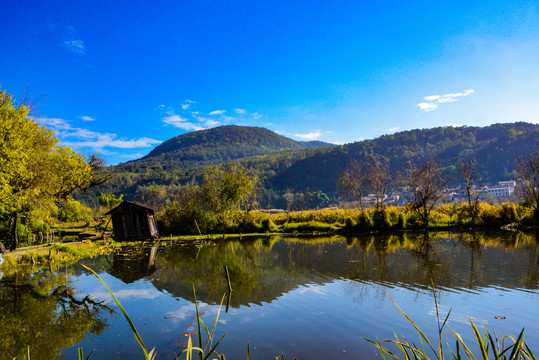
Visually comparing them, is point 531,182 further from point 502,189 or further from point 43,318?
point 502,189

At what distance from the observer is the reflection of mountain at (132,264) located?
14.8 meters

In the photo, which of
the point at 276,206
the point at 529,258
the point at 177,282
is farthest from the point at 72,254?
the point at 276,206

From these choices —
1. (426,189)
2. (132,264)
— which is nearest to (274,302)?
(132,264)

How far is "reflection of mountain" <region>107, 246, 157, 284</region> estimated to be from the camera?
48.7ft

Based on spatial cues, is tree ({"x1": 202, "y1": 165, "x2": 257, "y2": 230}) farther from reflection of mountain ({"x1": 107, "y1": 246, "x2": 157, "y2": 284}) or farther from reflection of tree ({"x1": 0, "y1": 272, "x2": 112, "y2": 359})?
reflection of tree ({"x1": 0, "y1": 272, "x2": 112, "y2": 359})

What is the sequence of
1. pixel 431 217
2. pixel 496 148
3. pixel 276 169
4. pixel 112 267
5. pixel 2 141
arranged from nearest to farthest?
pixel 2 141, pixel 112 267, pixel 431 217, pixel 496 148, pixel 276 169

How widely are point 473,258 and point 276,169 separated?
12564 centimetres

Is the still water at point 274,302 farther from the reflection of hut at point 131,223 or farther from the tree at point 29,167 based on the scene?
the reflection of hut at point 131,223

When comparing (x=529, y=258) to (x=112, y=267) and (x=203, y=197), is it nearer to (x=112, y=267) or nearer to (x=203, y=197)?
(x=112, y=267)

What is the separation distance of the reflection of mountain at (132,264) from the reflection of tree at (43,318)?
7.69 ft

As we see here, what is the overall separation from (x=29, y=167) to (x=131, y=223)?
464 inches

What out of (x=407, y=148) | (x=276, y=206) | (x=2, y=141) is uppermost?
(x=407, y=148)

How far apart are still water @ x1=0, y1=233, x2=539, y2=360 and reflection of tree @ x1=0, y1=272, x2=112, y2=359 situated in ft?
0.10

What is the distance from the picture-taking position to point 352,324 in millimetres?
8492
